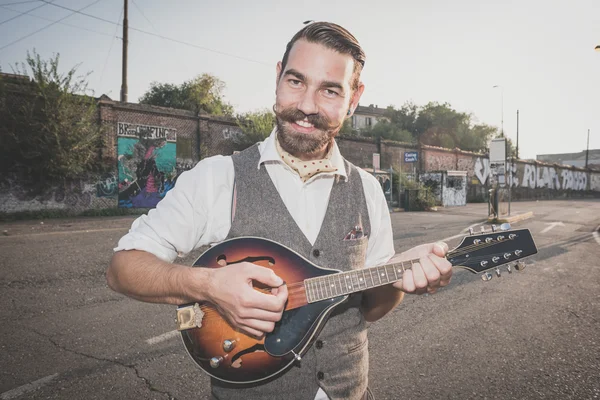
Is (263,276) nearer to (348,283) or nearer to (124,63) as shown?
(348,283)

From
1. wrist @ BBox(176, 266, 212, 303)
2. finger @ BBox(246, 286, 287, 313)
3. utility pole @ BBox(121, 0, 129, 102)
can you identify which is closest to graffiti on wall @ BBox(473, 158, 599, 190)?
utility pole @ BBox(121, 0, 129, 102)

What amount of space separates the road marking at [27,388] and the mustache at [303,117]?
292cm

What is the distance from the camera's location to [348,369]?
152 centimetres

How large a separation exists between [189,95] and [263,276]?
35.3 metres

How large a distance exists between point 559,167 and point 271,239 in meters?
56.1

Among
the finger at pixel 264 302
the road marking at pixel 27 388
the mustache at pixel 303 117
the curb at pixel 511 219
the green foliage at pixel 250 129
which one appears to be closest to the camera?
the finger at pixel 264 302

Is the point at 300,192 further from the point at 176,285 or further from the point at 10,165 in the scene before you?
the point at 10,165

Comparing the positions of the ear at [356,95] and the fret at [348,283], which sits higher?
the ear at [356,95]

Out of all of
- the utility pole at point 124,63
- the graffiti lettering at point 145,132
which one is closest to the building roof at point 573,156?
the graffiti lettering at point 145,132

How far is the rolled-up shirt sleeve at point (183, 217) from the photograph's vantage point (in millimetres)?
1397

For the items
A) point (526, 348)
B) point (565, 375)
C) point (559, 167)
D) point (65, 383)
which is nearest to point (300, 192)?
point (65, 383)

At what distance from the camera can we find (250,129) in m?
22.5

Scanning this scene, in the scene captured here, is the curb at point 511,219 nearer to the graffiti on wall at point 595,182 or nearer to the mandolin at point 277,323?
the mandolin at point 277,323

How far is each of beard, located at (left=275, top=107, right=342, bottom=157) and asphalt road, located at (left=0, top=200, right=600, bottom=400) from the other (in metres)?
2.15
